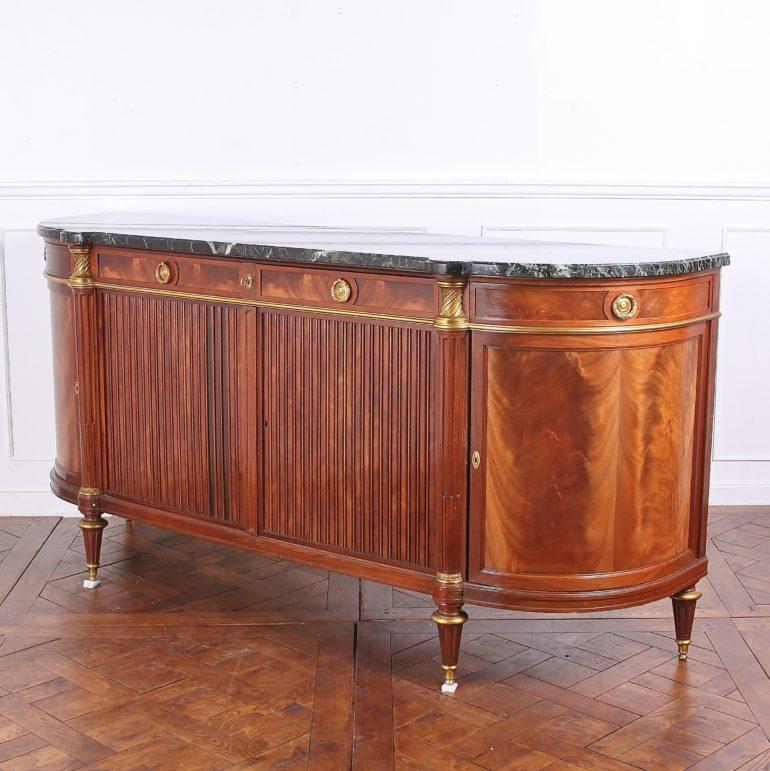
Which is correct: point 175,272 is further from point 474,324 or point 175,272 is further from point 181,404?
point 474,324

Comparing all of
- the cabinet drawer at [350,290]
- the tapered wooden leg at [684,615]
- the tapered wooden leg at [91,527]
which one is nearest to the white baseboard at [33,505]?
the tapered wooden leg at [91,527]

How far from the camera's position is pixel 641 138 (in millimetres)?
4523

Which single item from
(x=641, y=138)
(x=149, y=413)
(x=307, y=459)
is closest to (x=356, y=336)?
(x=307, y=459)

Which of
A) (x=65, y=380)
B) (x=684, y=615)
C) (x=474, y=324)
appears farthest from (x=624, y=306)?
(x=65, y=380)

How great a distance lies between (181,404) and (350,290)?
2.55ft

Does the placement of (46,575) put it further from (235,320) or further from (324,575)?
(235,320)

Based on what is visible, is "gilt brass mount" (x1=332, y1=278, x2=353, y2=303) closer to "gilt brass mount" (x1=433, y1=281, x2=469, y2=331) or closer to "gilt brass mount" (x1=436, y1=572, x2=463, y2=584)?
"gilt brass mount" (x1=433, y1=281, x2=469, y2=331)

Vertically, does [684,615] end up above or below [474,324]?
below

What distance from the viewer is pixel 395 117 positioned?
14.8 ft

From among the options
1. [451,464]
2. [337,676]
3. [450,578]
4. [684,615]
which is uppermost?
[451,464]

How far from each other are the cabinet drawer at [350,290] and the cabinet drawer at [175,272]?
10 centimetres

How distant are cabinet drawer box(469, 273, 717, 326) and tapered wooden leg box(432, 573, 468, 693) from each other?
711 mm

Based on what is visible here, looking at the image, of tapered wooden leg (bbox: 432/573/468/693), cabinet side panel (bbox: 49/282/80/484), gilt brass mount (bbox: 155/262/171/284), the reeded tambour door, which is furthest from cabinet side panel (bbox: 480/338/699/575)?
cabinet side panel (bbox: 49/282/80/484)

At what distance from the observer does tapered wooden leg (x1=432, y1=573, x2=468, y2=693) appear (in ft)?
10.3
